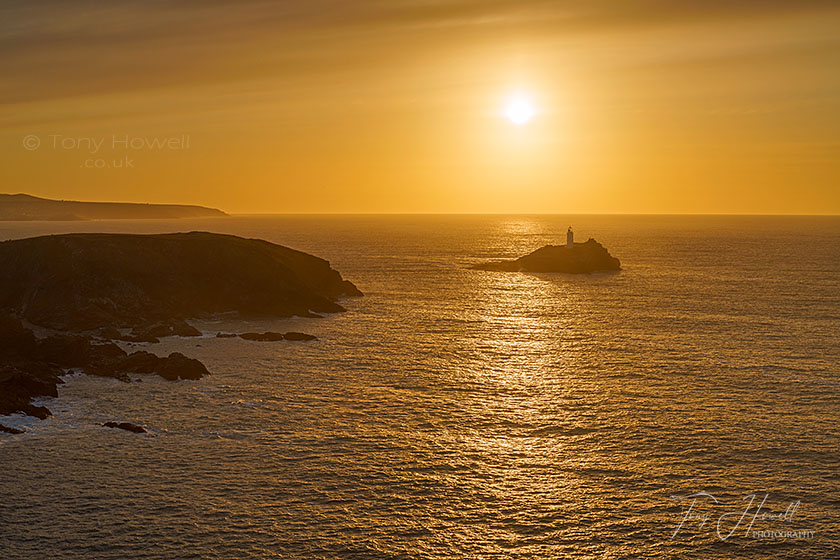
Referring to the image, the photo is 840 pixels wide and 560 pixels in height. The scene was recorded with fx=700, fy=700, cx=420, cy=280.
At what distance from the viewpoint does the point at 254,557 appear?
28000mm

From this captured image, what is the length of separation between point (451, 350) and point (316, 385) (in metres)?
18.0

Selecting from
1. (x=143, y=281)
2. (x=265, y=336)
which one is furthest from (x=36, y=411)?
(x=143, y=281)

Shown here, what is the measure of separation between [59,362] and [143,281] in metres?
28.8

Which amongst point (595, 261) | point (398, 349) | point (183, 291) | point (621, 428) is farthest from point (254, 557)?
point (595, 261)

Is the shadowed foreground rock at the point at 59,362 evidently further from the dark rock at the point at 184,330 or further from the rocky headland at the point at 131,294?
the dark rock at the point at 184,330

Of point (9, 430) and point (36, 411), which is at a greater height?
point (36, 411)

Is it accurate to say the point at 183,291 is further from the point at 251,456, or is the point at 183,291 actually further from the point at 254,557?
the point at 254,557

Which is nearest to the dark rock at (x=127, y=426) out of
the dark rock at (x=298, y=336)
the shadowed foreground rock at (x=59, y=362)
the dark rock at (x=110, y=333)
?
the shadowed foreground rock at (x=59, y=362)

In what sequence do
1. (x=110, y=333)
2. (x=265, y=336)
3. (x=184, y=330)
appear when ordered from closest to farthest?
1. (x=110, y=333)
2. (x=265, y=336)
3. (x=184, y=330)

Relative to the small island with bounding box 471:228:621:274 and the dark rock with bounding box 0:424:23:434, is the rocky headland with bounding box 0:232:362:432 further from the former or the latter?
the small island with bounding box 471:228:621:274

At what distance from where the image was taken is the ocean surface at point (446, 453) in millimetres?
29766

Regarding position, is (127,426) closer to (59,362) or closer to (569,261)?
(59,362)

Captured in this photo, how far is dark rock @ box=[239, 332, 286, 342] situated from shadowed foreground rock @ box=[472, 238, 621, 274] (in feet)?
302

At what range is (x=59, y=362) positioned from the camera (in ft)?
192
